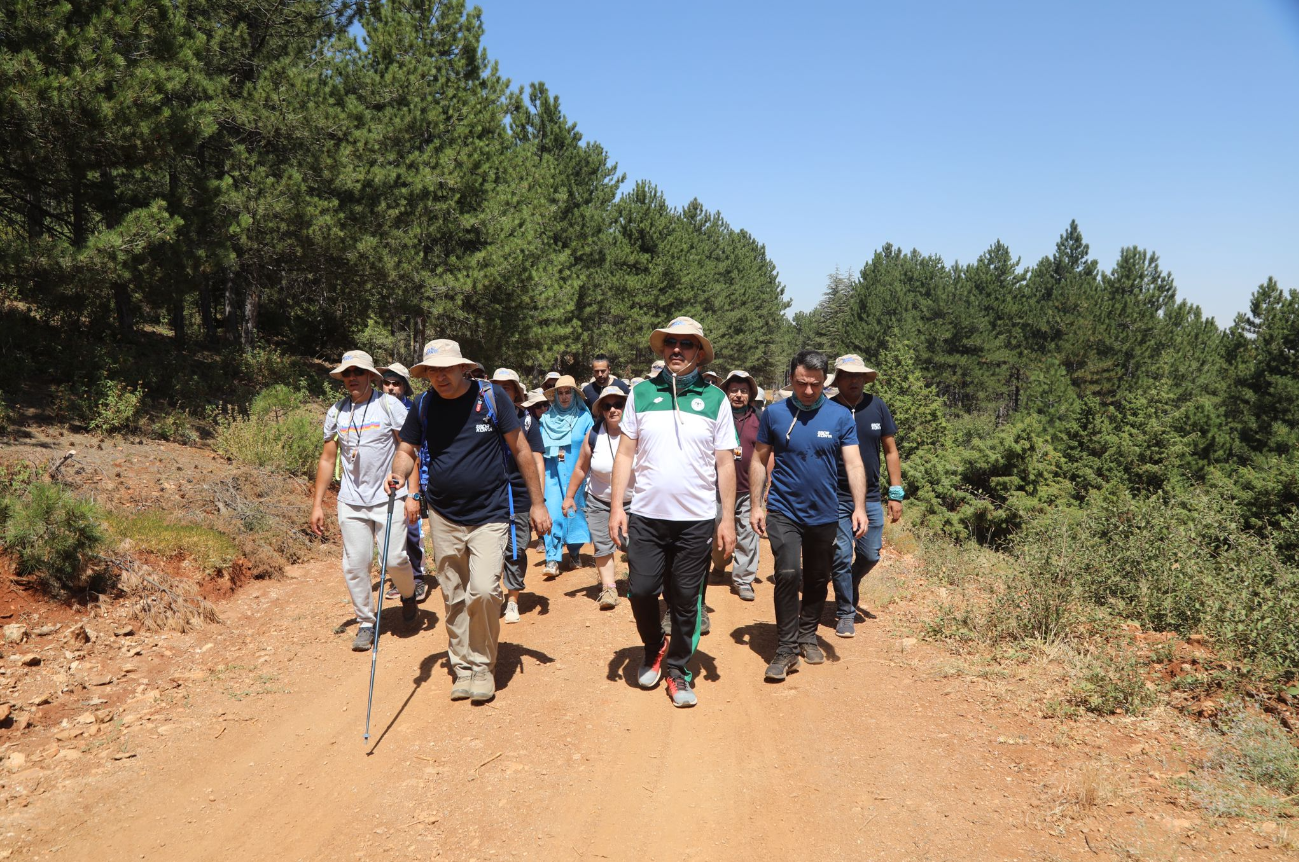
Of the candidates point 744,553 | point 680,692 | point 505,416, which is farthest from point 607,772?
point 744,553

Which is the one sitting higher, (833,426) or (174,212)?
(174,212)

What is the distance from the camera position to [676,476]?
459 cm

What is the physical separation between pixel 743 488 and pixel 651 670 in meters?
2.66

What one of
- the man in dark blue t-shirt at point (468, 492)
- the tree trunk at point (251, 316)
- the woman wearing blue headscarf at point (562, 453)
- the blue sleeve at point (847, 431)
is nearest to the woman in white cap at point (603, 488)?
the woman wearing blue headscarf at point (562, 453)

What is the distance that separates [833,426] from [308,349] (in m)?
23.3

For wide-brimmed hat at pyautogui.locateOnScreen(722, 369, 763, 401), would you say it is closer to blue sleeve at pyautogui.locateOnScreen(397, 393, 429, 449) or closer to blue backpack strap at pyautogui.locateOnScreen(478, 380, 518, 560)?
blue backpack strap at pyautogui.locateOnScreen(478, 380, 518, 560)

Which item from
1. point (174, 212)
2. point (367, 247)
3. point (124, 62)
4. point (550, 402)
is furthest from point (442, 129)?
point (550, 402)

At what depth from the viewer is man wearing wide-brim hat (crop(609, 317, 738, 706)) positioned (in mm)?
4609

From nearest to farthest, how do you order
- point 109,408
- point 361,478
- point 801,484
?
point 801,484, point 361,478, point 109,408

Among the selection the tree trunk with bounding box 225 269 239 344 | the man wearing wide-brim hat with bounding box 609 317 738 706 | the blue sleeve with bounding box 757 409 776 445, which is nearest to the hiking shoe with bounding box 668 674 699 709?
the man wearing wide-brim hat with bounding box 609 317 738 706

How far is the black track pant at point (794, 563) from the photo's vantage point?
16.8 ft

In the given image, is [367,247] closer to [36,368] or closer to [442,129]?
[442,129]

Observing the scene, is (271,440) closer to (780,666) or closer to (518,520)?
(518,520)

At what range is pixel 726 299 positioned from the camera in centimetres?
4766
